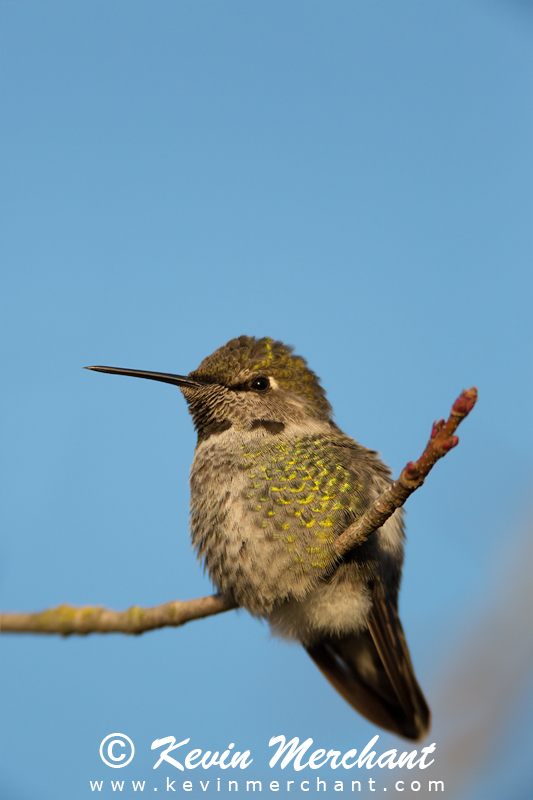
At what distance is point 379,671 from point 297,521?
131cm

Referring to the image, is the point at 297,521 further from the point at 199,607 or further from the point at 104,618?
the point at 104,618

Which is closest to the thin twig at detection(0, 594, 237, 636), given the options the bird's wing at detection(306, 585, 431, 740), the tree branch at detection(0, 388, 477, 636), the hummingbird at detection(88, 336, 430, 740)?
the tree branch at detection(0, 388, 477, 636)

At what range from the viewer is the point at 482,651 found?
12.2 ft

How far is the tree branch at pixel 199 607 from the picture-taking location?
6.40ft

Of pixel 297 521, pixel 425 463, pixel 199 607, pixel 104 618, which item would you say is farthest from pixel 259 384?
pixel 425 463

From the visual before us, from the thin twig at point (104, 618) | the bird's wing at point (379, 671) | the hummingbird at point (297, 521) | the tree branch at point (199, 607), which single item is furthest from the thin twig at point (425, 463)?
the bird's wing at point (379, 671)

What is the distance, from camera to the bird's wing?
3535 millimetres

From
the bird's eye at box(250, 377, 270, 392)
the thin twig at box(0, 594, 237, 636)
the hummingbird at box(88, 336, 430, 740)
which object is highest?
the bird's eye at box(250, 377, 270, 392)

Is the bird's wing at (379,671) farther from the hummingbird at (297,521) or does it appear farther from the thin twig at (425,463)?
the thin twig at (425,463)

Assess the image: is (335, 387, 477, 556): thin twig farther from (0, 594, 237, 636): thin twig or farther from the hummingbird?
(0, 594, 237, 636): thin twig

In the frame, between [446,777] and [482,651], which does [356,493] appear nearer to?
[482,651]

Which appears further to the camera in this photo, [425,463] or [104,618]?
[104,618]

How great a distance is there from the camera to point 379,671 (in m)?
3.90

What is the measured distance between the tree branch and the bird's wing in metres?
0.74
